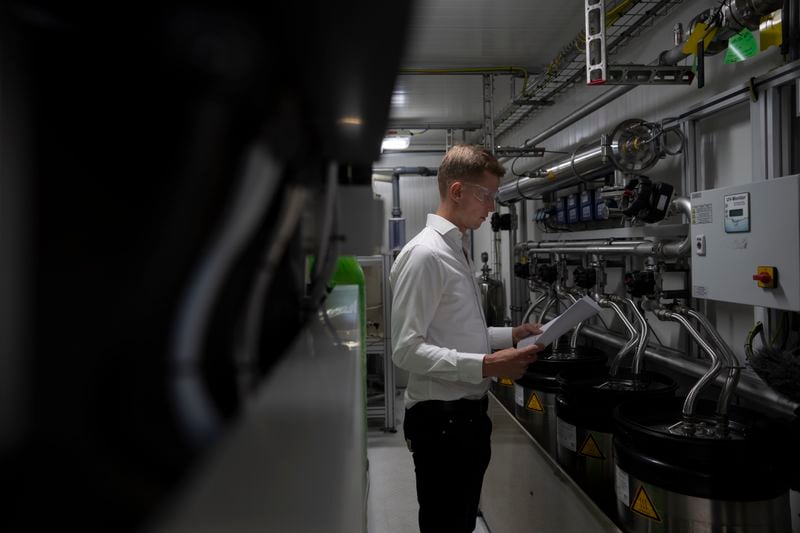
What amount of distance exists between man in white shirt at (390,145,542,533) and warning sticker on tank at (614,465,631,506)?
0.37 metres

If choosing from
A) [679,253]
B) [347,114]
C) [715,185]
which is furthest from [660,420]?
[347,114]

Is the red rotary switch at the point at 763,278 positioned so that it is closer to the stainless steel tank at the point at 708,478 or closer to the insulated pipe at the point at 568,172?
the stainless steel tank at the point at 708,478

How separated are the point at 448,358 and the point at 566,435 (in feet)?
2.59

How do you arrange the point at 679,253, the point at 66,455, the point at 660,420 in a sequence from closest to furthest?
the point at 66,455 → the point at 660,420 → the point at 679,253

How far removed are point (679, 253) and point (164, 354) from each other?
83.4 inches

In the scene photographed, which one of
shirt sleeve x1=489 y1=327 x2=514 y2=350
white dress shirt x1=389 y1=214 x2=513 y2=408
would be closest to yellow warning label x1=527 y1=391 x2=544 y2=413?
shirt sleeve x1=489 y1=327 x2=514 y2=350

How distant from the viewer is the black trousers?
153cm

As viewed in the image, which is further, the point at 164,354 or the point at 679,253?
the point at 679,253

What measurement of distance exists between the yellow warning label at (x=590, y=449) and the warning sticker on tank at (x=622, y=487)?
11.8 inches

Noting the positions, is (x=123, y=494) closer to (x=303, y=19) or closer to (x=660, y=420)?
(x=303, y=19)

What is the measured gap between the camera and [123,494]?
64 millimetres

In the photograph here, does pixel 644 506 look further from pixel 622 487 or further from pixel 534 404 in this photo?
pixel 534 404

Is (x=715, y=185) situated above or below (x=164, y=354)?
above

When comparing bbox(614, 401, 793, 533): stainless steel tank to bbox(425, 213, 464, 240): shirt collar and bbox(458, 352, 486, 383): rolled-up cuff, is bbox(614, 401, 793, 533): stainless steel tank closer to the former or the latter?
bbox(458, 352, 486, 383): rolled-up cuff
